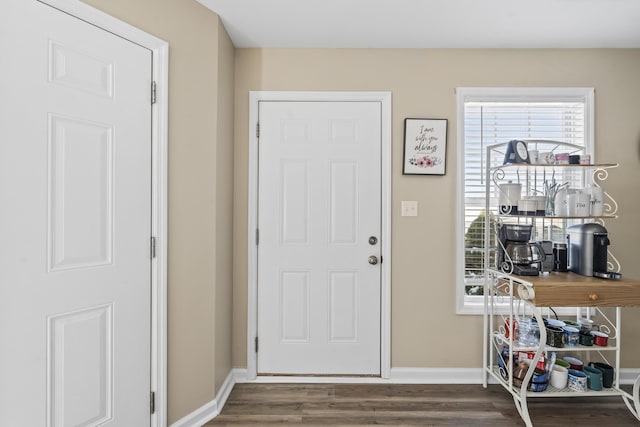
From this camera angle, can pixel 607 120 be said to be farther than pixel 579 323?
Yes

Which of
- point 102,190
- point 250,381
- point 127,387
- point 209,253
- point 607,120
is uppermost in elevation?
point 607,120

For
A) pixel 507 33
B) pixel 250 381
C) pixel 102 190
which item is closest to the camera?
pixel 102 190

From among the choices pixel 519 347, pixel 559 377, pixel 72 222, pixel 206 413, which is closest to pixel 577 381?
pixel 559 377

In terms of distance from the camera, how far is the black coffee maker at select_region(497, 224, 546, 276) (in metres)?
2.27

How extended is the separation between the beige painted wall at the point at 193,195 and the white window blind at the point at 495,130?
5.81ft

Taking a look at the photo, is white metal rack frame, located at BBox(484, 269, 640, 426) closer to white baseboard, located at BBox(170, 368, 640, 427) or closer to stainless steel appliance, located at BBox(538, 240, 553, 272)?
white baseboard, located at BBox(170, 368, 640, 427)

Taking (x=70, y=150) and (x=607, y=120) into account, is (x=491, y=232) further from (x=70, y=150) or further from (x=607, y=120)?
(x=70, y=150)

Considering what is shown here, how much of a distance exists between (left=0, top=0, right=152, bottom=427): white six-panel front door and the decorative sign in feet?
5.63

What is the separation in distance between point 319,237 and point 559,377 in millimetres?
1745

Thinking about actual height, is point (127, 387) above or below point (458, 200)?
below

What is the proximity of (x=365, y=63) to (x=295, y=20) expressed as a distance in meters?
0.63

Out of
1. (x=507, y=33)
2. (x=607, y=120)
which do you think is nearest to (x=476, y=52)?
(x=507, y=33)

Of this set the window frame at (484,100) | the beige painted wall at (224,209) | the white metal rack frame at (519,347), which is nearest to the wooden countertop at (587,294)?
the white metal rack frame at (519,347)

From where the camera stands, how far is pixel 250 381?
8.73ft
